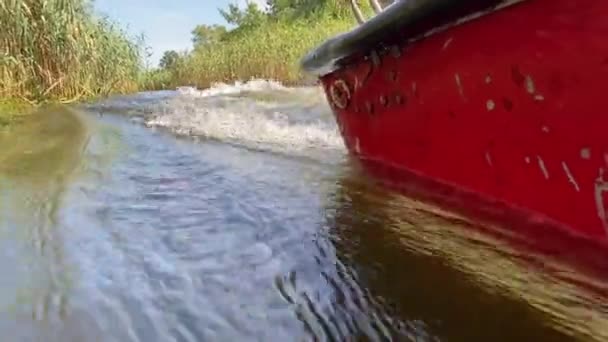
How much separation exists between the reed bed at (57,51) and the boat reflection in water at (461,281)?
754cm

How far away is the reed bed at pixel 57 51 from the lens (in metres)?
9.01

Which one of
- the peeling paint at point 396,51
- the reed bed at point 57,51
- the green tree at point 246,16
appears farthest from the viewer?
the green tree at point 246,16

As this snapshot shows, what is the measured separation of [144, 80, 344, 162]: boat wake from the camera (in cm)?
514

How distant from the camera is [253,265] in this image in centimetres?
228

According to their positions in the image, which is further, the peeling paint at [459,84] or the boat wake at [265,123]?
the boat wake at [265,123]

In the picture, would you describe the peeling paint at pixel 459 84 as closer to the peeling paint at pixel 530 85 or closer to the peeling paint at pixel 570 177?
the peeling paint at pixel 530 85

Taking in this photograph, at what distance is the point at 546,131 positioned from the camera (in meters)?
2.08

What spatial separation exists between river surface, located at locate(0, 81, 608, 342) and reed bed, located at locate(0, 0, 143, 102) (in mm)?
5672

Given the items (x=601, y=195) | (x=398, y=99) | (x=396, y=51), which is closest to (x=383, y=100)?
(x=398, y=99)

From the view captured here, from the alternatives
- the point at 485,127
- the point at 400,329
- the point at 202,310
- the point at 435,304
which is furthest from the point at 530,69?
the point at 202,310

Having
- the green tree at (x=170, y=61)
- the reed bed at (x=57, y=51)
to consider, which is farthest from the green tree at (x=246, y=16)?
the reed bed at (x=57, y=51)

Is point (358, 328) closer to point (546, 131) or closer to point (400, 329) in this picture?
point (400, 329)

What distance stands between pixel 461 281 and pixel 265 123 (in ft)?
15.3

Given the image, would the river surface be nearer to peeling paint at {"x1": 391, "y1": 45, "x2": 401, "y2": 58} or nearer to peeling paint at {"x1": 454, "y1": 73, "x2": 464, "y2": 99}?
peeling paint at {"x1": 454, "y1": 73, "x2": 464, "y2": 99}
